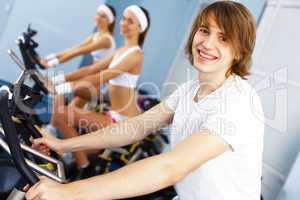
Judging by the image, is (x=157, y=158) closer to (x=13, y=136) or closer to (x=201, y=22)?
(x=13, y=136)

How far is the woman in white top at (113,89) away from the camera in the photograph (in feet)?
7.84

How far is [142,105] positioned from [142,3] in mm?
1671

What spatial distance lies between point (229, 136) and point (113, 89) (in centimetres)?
178

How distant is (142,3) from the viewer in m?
4.21

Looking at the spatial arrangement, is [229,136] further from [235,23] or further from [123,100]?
[123,100]

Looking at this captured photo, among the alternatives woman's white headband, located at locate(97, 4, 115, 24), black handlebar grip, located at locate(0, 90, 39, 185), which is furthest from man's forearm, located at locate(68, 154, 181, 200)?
woman's white headband, located at locate(97, 4, 115, 24)

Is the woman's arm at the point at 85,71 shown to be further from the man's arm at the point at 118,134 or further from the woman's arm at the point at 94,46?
the man's arm at the point at 118,134

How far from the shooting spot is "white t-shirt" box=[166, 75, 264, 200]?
37.8 inches

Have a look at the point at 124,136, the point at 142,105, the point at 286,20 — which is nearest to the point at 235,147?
the point at 124,136

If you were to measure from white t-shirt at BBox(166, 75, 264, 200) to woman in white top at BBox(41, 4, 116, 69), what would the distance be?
1934mm

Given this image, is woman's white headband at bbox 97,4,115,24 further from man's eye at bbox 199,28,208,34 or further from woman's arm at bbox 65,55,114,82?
man's eye at bbox 199,28,208,34

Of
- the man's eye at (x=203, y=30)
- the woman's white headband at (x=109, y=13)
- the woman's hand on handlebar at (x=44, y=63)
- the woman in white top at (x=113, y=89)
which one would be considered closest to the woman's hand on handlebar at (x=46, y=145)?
the man's eye at (x=203, y=30)

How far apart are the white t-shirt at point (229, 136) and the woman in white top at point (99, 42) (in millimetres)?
1934

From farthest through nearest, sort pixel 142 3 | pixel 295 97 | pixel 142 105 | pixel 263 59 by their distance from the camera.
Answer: pixel 142 3
pixel 142 105
pixel 263 59
pixel 295 97
